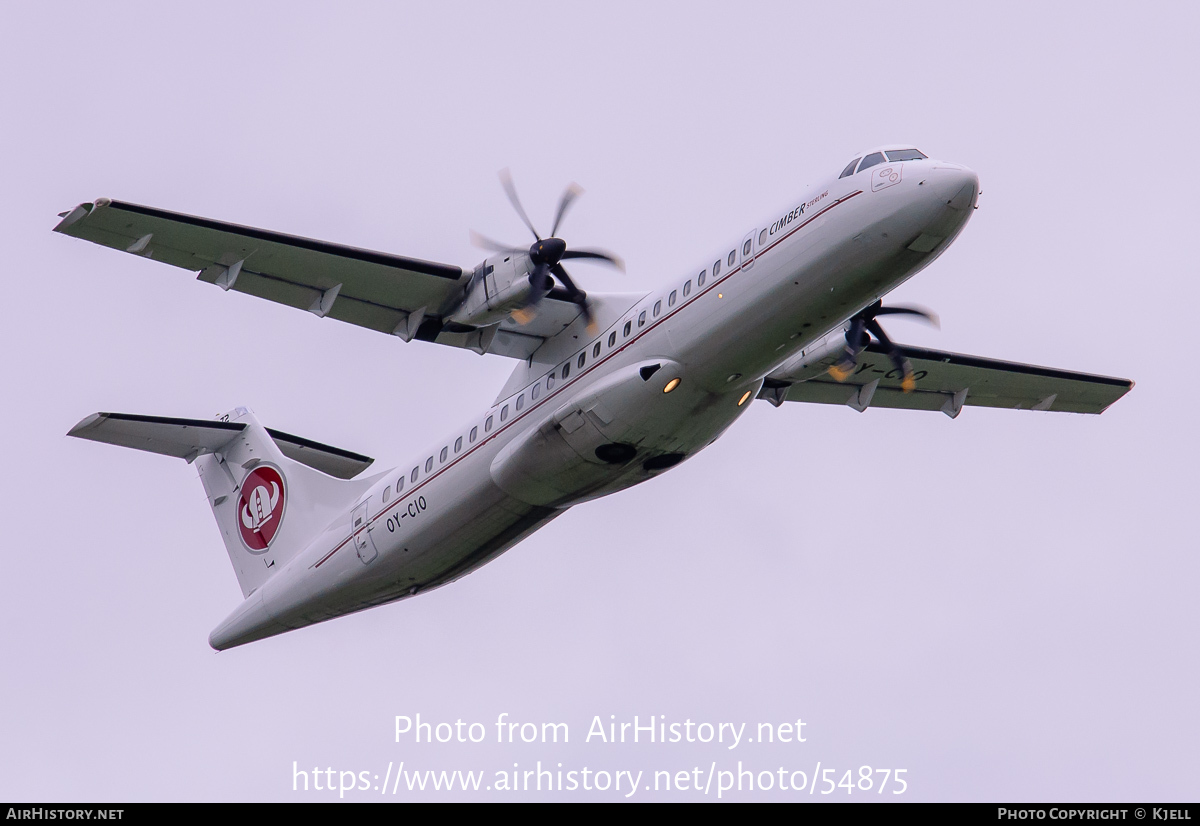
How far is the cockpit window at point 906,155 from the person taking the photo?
14.6 meters

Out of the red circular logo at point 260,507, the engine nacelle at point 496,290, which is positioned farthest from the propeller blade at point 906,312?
the red circular logo at point 260,507

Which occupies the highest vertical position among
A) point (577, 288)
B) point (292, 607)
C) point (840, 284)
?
point (577, 288)

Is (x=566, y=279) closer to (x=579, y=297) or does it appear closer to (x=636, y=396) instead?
(x=579, y=297)

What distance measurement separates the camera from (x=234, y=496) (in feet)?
69.3

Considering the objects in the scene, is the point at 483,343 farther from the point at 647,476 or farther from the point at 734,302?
the point at 734,302

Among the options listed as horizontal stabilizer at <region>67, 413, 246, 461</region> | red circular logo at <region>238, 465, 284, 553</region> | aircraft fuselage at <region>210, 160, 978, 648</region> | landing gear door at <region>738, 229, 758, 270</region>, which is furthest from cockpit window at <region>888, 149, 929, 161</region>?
horizontal stabilizer at <region>67, 413, 246, 461</region>

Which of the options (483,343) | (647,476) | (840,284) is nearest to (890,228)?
(840,284)

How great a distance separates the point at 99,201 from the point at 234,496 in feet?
23.0

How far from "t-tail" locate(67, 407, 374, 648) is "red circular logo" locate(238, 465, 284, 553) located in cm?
1

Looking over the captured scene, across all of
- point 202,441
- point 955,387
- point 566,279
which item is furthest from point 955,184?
point 202,441

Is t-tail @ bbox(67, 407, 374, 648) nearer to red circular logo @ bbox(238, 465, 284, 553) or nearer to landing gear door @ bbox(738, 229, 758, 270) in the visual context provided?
red circular logo @ bbox(238, 465, 284, 553)

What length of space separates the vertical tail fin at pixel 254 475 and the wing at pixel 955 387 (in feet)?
20.9

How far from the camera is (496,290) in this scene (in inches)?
645

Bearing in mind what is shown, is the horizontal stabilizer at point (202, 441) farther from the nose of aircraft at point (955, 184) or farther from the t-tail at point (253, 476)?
the nose of aircraft at point (955, 184)
